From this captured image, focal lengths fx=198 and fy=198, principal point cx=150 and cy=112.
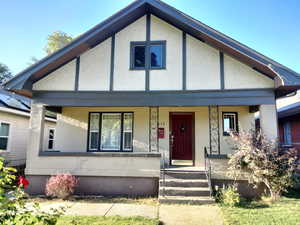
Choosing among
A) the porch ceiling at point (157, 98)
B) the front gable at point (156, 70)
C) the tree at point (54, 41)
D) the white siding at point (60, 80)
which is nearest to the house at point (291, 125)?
the porch ceiling at point (157, 98)

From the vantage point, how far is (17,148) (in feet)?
39.0

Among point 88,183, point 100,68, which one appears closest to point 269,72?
point 100,68

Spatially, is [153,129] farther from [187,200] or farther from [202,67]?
[187,200]

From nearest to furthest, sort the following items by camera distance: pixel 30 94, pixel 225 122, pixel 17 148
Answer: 1. pixel 30 94
2. pixel 225 122
3. pixel 17 148

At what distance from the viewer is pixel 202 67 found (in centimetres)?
764

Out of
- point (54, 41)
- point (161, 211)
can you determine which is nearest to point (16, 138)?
point (161, 211)

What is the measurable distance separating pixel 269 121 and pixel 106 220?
6379 mm

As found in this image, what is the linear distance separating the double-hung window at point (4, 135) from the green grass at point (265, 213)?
11.3 metres

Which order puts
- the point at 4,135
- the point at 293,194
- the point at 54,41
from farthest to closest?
the point at 54,41, the point at 4,135, the point at 293,194

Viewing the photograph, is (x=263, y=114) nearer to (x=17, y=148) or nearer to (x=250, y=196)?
(x=250, y=196)

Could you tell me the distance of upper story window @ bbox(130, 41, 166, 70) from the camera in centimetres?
797

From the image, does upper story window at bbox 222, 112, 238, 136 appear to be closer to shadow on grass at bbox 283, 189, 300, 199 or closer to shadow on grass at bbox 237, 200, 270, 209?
shadow on grass at bbox 283, 189, 300, 199

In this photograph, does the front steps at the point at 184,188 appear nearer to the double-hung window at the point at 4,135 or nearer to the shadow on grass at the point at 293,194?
the shadow on grass at the point at 293,194

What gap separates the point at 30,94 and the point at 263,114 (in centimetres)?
918
